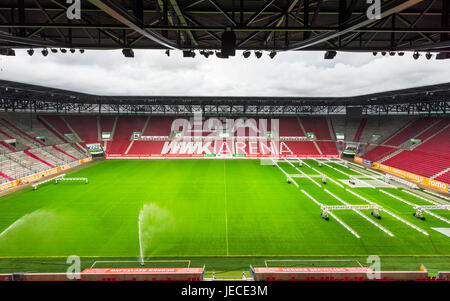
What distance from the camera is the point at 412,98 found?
35594 mm

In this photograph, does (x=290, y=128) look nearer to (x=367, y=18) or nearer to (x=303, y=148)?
(x=303, y=148)

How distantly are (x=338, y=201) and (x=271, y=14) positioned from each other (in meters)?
18.9

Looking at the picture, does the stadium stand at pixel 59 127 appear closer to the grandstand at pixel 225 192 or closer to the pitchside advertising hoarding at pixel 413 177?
the grandstand at pixel 225 192

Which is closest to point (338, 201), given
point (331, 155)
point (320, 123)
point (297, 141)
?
point (331, 155)

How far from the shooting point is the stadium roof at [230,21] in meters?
5.95

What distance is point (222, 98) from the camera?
156 ft

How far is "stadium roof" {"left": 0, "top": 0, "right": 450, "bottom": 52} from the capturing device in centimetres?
595

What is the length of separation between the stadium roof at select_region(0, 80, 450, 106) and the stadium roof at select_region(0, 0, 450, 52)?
28.7 meters

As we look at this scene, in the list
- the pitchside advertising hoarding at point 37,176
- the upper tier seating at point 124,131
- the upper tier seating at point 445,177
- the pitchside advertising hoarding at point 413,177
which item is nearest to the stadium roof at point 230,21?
the pitchside advertising hoarding at point 37,176

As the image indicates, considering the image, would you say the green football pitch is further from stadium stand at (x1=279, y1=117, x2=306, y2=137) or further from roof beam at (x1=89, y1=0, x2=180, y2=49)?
stadium stand at (x1=279, y1=117, x2=306, y2=137)

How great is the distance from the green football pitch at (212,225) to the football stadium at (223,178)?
0.12 meters

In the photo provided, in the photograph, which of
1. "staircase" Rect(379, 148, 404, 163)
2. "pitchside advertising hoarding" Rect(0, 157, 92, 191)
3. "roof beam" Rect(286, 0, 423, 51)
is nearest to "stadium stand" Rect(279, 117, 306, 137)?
"staircase" Rect(379, 148, 404, 163)

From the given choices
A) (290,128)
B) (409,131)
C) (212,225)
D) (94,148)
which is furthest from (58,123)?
(409,131)

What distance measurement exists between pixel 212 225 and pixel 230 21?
13222 mm
